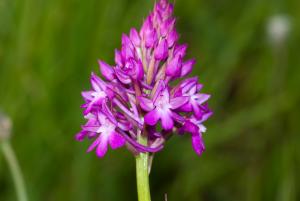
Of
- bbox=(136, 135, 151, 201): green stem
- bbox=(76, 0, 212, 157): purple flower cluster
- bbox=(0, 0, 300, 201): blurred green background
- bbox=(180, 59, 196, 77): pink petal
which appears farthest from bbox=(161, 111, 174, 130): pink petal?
bbox=(0, 0, 300, 201): blurred green background

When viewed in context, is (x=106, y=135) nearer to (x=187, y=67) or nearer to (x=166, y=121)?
(x=166, y=121)

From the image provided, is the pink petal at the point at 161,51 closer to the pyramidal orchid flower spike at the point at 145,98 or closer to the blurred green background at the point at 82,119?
the pyramidal orchid flower spike at the point at 145,98

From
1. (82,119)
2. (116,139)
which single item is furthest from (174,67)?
(82,119)

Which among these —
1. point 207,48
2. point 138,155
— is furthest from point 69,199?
point 138,155

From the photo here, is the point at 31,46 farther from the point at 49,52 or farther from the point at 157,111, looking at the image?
the point at 157,111

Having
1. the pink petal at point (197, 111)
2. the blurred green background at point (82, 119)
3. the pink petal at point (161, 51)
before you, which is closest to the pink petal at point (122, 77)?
the pink petal at point (161, 51)

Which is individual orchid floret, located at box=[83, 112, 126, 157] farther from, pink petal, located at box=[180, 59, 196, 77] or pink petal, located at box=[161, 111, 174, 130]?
pink petal, located at box=[180, 59, 196, 77]

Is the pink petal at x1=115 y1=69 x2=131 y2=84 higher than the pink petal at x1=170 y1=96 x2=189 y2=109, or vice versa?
the pink petal at x1=115 y1=69 x2=131 y2=84
